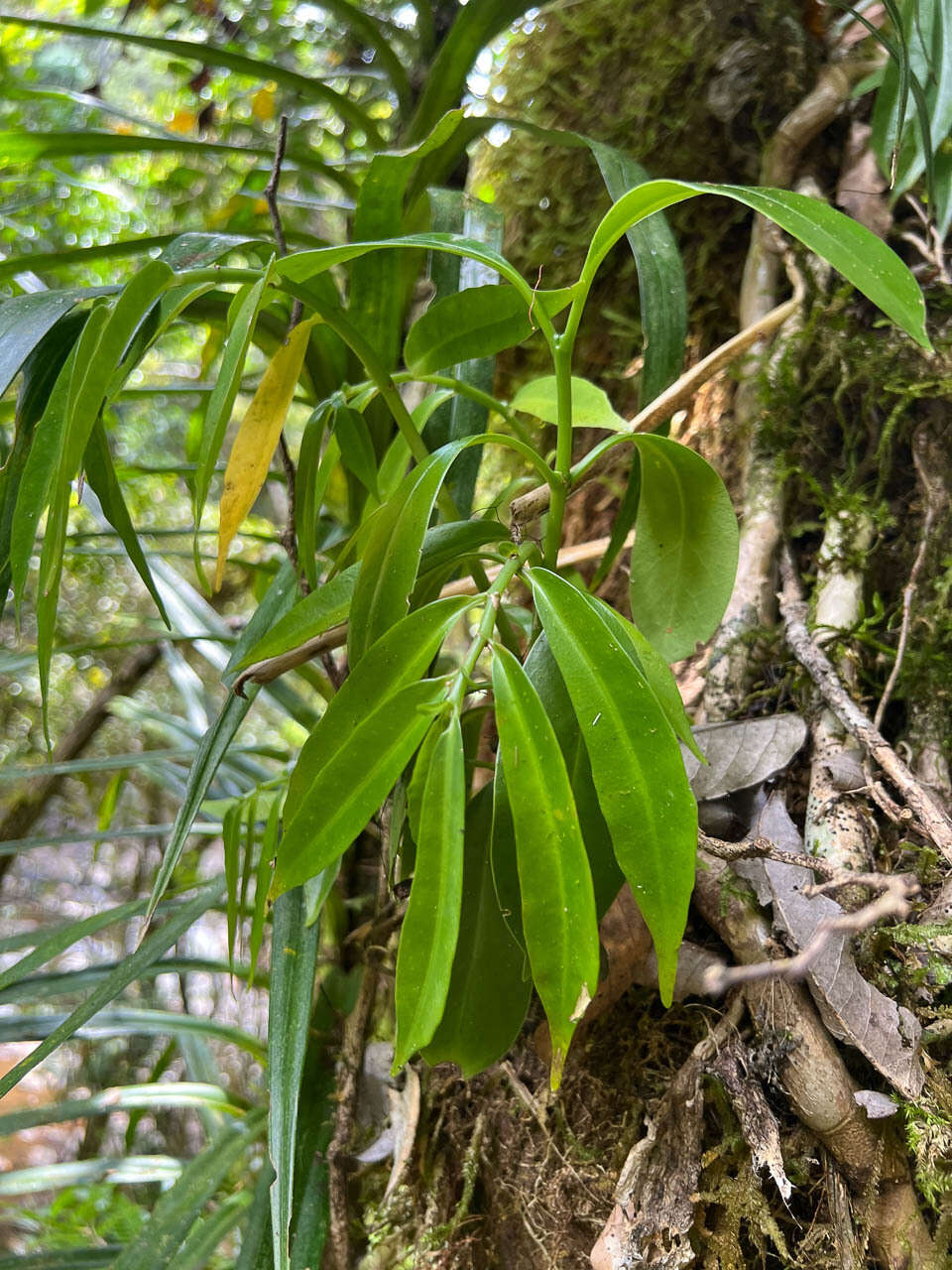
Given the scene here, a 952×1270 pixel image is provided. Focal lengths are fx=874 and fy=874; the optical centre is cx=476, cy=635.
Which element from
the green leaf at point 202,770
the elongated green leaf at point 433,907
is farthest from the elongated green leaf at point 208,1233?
the elongated green leaf at point 433,907

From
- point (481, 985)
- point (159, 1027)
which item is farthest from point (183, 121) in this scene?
point (481, 985)

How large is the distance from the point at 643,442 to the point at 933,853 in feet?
1.21

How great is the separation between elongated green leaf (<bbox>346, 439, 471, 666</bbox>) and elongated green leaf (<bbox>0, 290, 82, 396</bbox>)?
0.25 m

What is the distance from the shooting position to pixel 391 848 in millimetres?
586

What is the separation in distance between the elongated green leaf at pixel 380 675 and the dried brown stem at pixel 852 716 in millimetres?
366

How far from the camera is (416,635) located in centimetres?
49

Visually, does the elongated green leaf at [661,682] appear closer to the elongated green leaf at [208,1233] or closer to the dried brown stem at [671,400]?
the dried brown stem at [671,400]

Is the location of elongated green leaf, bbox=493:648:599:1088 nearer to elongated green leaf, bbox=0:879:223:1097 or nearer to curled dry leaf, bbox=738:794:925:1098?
curled dry leaf, bbox=738:794:925:1098

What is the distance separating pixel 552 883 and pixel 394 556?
0.22m

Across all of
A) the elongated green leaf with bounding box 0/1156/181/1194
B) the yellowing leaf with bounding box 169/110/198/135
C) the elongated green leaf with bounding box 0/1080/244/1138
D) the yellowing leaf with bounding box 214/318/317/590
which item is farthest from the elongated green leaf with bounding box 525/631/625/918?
the yellowing leaf with bounding box 169/110/198/135

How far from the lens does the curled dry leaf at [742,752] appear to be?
2.35ft

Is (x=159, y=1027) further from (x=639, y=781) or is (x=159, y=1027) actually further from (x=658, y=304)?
(x=658, y=304)

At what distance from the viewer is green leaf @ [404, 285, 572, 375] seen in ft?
1.99

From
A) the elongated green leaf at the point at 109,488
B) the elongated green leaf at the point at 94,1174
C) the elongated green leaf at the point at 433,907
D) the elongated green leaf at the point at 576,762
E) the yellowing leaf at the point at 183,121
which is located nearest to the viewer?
the elongated green leaf at the point at 433,907
